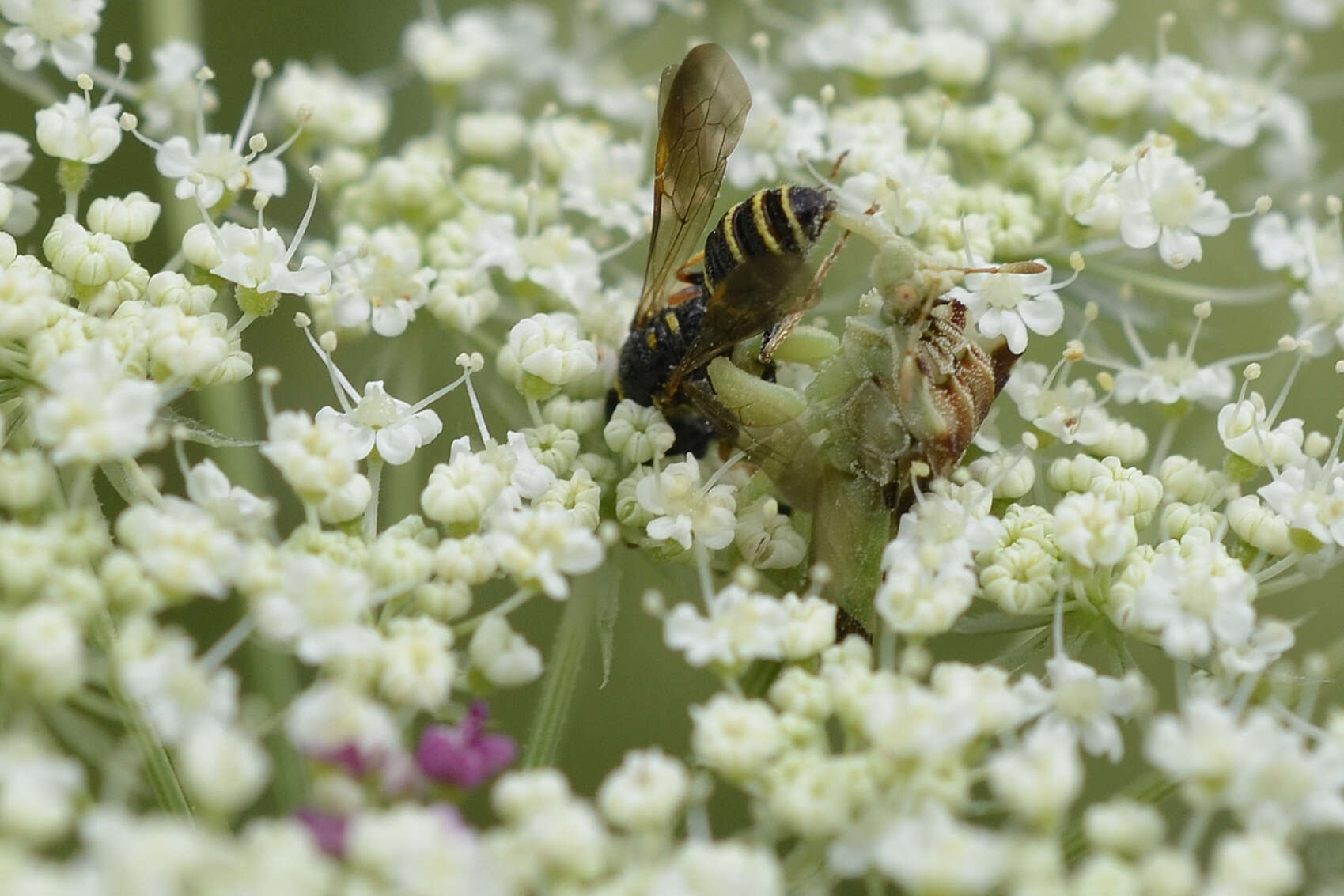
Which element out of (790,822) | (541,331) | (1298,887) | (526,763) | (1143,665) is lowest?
(1143,665)

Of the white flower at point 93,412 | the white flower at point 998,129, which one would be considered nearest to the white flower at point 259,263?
the white flower at point 93,412

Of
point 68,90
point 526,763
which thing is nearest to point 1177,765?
point 526,763

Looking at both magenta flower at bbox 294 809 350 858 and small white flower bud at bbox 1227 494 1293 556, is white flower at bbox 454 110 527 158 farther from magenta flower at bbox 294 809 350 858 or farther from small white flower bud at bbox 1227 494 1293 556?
magenta flower at bbox 294 809 350 858

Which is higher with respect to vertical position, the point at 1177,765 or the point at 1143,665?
the point at 1177,765

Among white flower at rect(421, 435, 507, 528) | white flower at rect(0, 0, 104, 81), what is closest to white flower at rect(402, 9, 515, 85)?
white flower at rect(0, 0, 104, 81)

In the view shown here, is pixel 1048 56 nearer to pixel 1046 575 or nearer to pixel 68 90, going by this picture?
pixel 1046 575

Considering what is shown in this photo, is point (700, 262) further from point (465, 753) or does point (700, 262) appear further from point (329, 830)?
point (329, 830)

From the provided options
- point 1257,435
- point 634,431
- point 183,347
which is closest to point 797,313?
point 634,431
